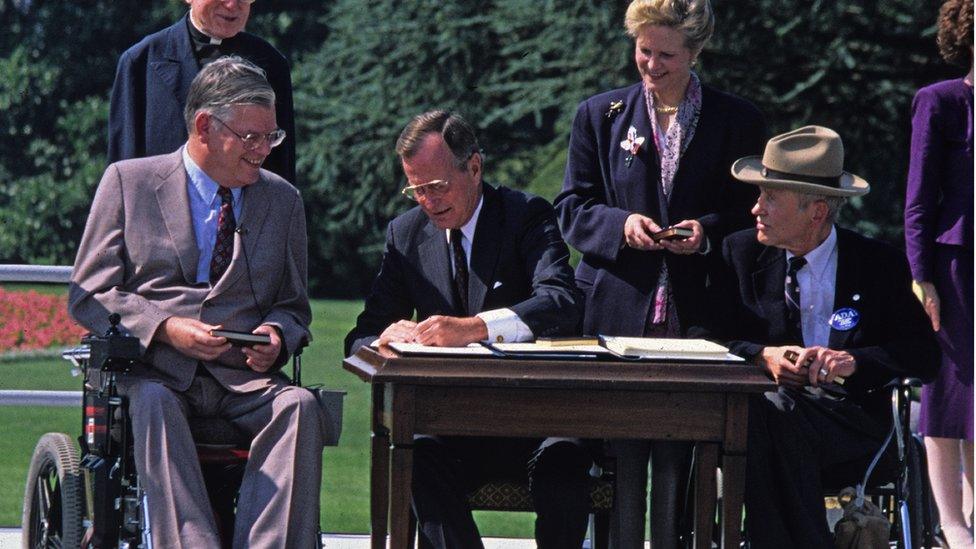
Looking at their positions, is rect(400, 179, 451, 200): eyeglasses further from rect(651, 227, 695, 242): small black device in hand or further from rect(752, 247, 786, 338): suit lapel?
rect(752, 247, 786, 338): suit lapel

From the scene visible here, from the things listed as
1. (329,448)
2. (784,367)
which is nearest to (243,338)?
(784,367)

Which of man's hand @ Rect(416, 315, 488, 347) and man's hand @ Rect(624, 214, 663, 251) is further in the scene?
man's hand @ Rect(624, 214, 663, 251)

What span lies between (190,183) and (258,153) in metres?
0.23

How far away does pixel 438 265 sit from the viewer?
5.36 m

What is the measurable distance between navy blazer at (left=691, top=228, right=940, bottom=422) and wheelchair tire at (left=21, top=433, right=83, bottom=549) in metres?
1.87

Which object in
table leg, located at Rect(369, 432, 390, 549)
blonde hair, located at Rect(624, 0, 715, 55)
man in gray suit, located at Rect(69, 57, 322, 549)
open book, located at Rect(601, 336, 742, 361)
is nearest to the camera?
open book, located at Rect(601, 336, 742, 361)

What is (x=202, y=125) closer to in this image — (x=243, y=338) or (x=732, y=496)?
(x=243, y=338)

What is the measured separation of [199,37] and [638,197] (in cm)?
154

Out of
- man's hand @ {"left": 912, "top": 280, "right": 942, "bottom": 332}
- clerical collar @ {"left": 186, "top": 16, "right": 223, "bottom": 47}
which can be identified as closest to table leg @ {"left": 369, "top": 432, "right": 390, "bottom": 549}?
clerical collar @ {"left": 186, "top": 16, "right": 223, "bottom": 47}

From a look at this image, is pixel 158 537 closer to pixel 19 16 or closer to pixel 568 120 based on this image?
pixel 568 120

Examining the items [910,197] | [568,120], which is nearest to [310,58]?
[568,120]

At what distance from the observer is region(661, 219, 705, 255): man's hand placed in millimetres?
5348

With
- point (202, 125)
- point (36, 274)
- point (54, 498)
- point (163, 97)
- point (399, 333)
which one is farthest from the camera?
point (36, 274)

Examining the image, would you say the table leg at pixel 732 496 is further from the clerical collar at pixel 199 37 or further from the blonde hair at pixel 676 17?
the clerical collar at pixel 199 37
